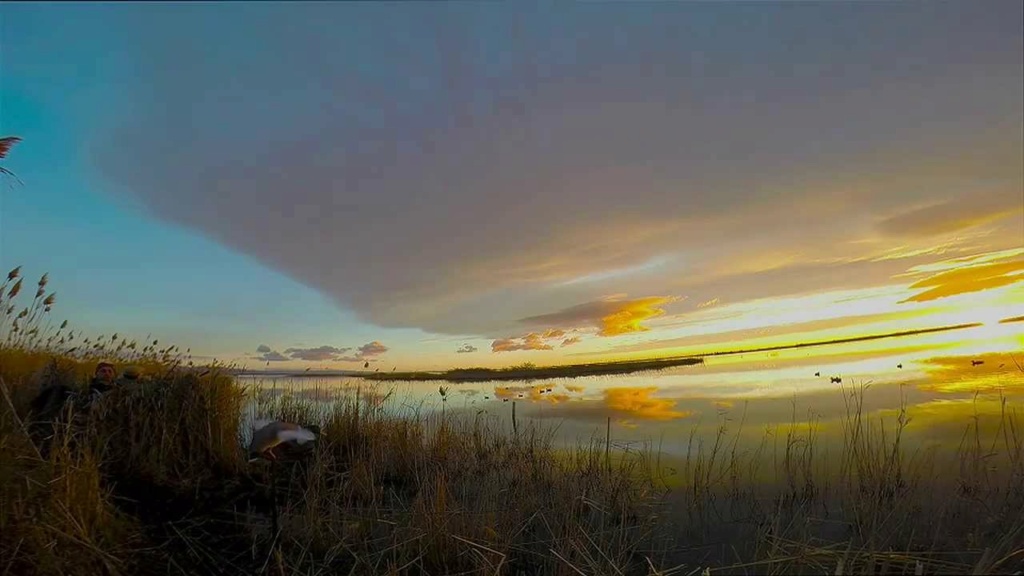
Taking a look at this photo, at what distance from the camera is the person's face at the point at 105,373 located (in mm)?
5109

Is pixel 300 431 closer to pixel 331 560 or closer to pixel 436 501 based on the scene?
pixel 331 560

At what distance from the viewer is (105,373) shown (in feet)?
17.0

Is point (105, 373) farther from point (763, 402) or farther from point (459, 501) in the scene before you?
point (763, 402)

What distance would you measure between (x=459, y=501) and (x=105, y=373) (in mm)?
3598

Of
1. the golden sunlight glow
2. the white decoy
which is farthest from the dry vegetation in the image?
the golden sunlight glow

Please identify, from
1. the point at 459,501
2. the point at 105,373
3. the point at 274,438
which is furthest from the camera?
the point at 105,373

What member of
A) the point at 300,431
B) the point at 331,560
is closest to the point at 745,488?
the point at 331,560

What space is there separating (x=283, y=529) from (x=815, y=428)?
5.97 m

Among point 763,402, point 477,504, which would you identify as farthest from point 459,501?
point 763,402

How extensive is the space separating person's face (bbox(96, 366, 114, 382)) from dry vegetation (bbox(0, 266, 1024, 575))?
0.66ft

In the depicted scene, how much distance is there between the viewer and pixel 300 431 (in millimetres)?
2770

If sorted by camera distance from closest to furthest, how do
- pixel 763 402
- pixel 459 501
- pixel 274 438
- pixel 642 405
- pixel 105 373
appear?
pixel 274 438 < pixel 459 501 < pixel 105 373 < pixel 763 402 < pixel 642 405

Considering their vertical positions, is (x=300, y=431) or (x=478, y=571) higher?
(x=300, y=431)

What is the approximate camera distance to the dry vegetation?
319 centimetres
